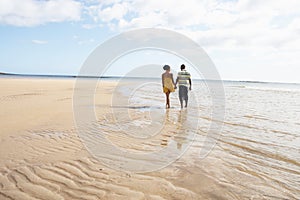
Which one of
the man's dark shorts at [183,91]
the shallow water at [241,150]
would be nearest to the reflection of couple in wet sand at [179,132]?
the shallow water at [241,150]

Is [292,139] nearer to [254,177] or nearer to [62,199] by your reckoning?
[254,177]

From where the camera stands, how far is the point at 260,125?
27.7 ft

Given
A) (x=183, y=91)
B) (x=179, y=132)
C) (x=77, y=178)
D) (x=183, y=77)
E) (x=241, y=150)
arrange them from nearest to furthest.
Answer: (x=77, y=178) < (x=241, y=150) < (x=179, y=132) < (x=183, y=77) < (x=183, y=91)

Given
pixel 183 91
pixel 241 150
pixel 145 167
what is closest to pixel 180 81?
pixel 183 91

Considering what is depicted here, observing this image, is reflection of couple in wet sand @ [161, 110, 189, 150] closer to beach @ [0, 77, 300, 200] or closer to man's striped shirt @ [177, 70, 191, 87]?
beach @ [0, 77, 300, 200]

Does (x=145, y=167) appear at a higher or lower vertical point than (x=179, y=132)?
lower

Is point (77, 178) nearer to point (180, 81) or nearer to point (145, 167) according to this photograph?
point (145, 167)

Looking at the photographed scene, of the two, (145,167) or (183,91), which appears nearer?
(145,167)

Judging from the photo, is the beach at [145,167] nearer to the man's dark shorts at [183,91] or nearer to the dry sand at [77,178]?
the dry sand at [77,178]

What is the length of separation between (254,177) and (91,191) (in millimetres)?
→ 2422

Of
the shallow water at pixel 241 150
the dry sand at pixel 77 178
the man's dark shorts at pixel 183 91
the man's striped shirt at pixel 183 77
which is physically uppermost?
the man's striped shirt at pixel 183 77

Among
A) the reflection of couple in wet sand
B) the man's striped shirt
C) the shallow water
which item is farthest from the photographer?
the man's striped shirt

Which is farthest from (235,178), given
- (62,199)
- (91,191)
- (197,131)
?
(197,131)

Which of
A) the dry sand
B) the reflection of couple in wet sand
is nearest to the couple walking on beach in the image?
the reflection of couple in wet sand
